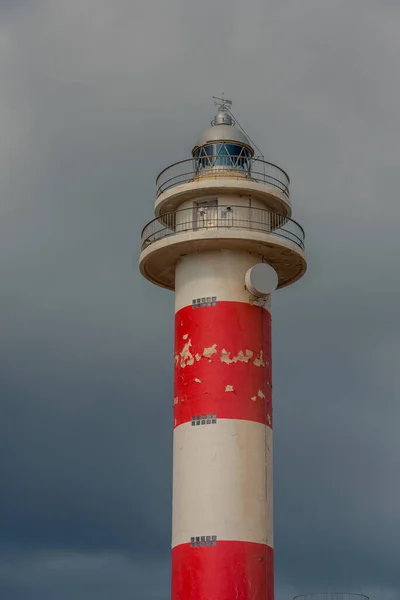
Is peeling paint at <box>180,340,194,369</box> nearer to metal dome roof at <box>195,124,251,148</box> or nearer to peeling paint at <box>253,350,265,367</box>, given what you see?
peeling paint at <box>253,350,265,367</box>

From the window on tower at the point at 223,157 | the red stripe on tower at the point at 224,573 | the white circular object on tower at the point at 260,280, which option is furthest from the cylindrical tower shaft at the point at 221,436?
the window on tower at the point at 223,157

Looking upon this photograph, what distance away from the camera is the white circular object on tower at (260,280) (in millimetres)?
43531

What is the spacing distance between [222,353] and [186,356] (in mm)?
1577

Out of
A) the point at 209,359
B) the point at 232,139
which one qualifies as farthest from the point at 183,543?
the point at 232,139

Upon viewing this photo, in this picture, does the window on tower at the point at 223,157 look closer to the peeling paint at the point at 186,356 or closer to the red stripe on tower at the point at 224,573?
the peeling paint at the point at 186,356

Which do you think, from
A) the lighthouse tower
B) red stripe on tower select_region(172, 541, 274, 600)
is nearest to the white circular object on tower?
the lighthouse tower

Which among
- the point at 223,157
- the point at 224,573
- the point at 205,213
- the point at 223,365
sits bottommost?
the point at 224,573

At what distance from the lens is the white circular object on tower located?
4353 centimetres

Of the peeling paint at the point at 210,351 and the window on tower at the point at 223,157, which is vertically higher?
the window on tower at the point at 223,157

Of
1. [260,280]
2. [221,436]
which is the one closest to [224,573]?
[221,436]

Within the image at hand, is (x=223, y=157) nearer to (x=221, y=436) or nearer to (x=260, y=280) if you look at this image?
(x=260, y=280)

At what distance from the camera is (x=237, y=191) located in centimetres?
4481

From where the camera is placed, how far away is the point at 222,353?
43.1 metres

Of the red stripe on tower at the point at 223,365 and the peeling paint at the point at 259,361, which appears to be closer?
the red stripe on tower at the point at 223,365
